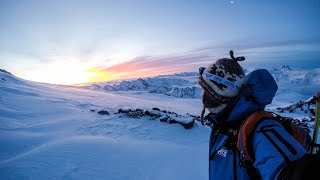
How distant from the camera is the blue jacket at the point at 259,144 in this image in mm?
1630

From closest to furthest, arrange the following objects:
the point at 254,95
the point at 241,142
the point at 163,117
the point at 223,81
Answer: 1. the point at 241,142
2. the point at 254,95
3. the point at 223,81
4. the point at 163,117

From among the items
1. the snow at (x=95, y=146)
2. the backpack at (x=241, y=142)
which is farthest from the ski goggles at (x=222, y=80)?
the snow at (x=95, y=146)

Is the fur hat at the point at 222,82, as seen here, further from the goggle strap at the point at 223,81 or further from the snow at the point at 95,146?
the snow at the point at 95,146

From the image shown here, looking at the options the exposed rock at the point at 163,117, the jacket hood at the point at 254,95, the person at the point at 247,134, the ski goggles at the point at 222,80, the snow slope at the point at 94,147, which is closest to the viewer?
the person at the point at 247,134

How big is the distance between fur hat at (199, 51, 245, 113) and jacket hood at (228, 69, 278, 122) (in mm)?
166

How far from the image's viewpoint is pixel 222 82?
242cm

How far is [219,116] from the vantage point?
8.04 feet

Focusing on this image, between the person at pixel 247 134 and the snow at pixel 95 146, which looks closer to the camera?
the person at pixel 247 134

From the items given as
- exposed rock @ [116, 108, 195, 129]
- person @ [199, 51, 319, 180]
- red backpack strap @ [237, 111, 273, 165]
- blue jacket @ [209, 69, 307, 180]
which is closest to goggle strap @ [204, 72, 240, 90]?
person @ [199, 51, 319, 180]

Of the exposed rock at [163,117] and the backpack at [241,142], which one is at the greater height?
the backpack at [241,142]

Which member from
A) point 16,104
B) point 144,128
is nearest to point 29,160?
point 144,128

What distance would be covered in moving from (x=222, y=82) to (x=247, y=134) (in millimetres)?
658

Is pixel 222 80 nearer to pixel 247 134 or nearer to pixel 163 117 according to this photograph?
pixel 247 134

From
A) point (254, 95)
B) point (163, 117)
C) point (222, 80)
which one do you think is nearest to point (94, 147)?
point (163, 117)
